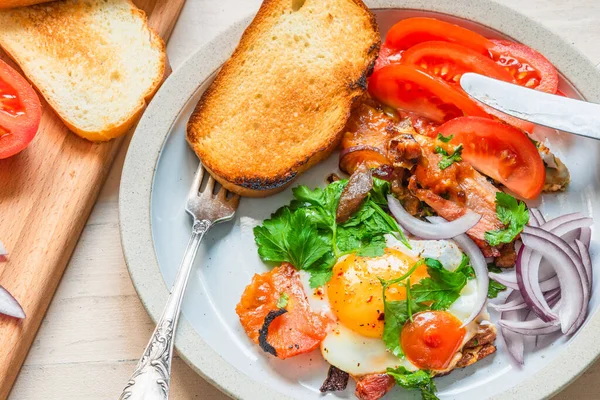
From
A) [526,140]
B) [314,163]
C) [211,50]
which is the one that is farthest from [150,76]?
[526,140]

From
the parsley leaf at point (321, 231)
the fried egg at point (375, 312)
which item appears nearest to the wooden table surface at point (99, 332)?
the fried egg at point (375, 312)

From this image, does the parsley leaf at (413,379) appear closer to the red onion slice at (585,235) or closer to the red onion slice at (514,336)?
the red onion slice at (514,336)

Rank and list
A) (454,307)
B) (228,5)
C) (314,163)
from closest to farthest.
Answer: (454,307) < (314,163) < (228,5)

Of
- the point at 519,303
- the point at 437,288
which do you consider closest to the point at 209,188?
the point at 437,288

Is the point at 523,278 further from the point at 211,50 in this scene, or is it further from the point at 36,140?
the point at 36,140

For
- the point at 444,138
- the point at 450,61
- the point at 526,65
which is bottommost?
the point at 444,138

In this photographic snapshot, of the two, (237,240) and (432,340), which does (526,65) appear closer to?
(432,340)

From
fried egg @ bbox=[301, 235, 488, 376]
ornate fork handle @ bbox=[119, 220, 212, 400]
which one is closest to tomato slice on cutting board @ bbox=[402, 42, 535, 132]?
fried egg @ bbox=[301, 235, 488, 376]
